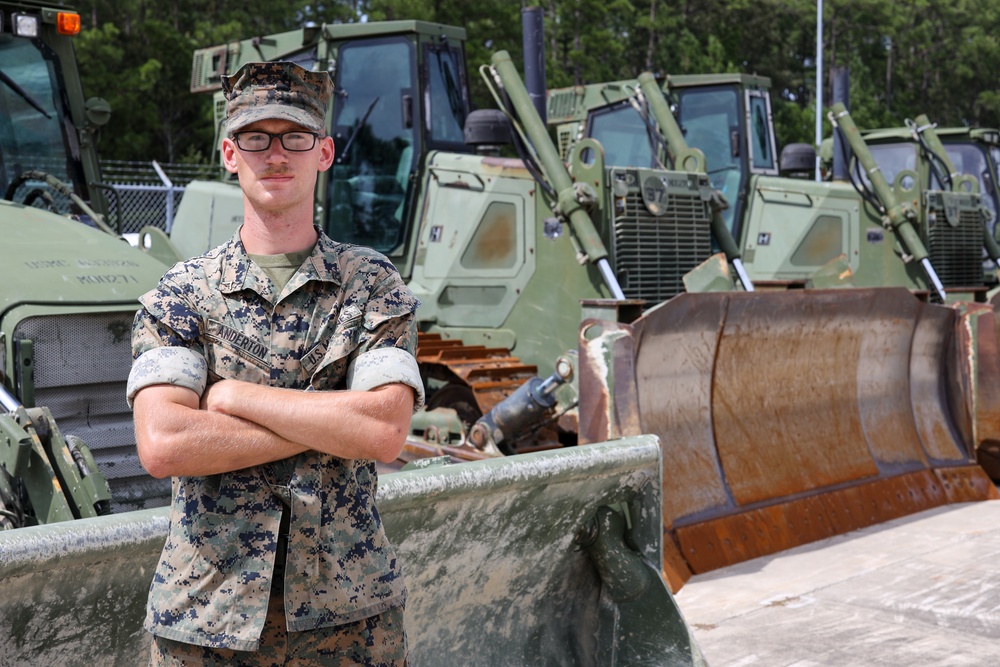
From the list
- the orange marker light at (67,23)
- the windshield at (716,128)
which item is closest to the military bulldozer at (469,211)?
the orange marker light at (67,23)

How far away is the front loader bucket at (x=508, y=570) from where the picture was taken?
9.64 ft

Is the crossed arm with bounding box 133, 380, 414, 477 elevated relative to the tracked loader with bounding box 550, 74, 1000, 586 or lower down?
elevated

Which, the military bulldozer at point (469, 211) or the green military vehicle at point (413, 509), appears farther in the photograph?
the military bulldozer at point (469, 211)

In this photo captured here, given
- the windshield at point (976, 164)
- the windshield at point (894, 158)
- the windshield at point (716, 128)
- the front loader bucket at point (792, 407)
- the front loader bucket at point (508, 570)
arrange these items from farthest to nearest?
the windshield at point (976, 164)
the windshield at point (894, 158)
the windshield at point (716, 128)
the front loader bucket at point (792, 407)
the front loader bucket at point (508, 570)

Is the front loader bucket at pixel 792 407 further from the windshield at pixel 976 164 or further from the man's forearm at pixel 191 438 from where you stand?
the windshield at pixel 976 164

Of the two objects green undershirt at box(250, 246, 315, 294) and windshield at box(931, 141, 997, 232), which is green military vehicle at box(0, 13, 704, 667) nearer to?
green undershirt at box(250, 246, 315, 294)

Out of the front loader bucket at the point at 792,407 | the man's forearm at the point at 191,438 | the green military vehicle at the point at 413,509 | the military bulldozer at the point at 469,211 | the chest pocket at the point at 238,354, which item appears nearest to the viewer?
the man's forearm at the point at 191,438

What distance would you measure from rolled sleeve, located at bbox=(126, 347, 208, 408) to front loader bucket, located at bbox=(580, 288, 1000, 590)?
3710 mm

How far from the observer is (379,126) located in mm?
8445

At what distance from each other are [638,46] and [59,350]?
33.3 metres

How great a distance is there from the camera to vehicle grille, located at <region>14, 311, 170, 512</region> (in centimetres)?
430

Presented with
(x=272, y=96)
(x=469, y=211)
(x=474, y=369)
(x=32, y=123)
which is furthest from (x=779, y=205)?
(x=272, y=96)

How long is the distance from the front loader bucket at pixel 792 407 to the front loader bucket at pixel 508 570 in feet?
5.47

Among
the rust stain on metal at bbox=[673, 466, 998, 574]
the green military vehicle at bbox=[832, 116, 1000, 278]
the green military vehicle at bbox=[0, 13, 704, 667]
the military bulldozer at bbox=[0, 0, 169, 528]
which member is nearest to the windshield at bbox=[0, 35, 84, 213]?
the military bulldozer at bbox=[0, 0, 169, 528]
